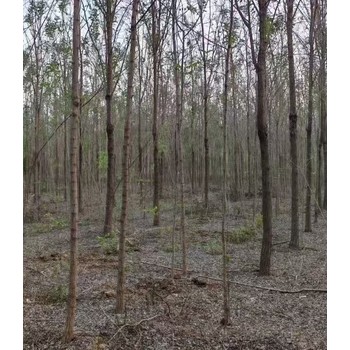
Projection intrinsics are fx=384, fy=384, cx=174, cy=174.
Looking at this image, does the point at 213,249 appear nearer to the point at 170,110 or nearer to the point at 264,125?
the point at 264,125

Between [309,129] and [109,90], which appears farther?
[309,129]

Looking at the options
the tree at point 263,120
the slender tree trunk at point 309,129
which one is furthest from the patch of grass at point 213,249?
the slender tree trunk at point 309,129

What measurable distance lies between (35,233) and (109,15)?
5.00 metres

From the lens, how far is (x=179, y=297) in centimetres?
407

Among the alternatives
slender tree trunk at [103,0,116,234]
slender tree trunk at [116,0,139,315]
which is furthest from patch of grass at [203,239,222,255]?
slender tree trunk at [116,0,139,315]

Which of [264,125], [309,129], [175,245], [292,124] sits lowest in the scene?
[175,245]

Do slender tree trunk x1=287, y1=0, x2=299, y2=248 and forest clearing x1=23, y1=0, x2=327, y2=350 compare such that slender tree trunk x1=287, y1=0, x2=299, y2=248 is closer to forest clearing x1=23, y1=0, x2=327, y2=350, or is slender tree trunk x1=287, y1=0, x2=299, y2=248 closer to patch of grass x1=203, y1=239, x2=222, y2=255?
forest clearing x1=23, y1=0, x2=327, y2=350

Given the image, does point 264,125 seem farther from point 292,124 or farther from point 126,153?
point 126,153

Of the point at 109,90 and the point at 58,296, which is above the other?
the point at 109,90

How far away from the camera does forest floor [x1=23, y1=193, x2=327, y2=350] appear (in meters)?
2.99

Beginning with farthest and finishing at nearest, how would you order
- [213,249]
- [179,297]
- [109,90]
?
1. [109,90]
2. [213,249]
3. [179,297]

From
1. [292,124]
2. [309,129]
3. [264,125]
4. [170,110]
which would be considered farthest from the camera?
[170,110]

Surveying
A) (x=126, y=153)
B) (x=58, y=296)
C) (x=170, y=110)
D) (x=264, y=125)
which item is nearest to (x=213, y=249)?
(x=264, y=125)

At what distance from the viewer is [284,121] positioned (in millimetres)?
15609
